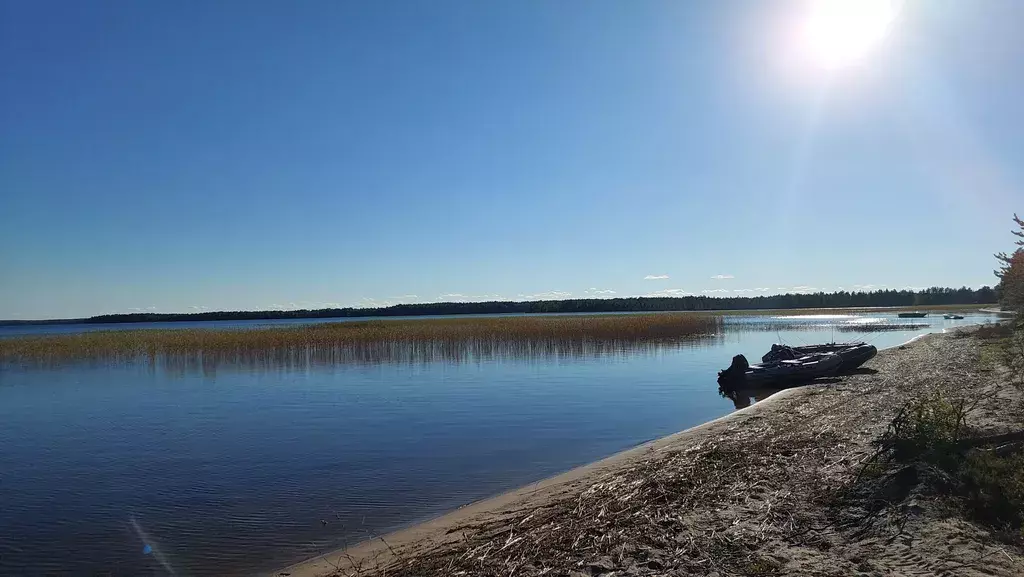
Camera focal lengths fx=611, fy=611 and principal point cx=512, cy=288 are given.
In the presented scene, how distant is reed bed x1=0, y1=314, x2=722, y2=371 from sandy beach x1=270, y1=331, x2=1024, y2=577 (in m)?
21.6

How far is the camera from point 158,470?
11.1m

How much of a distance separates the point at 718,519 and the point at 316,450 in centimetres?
881

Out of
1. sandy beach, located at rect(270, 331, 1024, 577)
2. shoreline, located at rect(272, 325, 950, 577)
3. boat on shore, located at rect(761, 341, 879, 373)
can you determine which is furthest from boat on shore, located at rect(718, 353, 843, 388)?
sandy beach, located at rect(270, 331, 1024, 577)

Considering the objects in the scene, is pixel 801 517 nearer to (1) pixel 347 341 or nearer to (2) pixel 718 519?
(2) pixel 718 519

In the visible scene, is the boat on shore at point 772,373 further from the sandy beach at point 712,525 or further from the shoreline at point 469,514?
the sandy beach at point 712,525

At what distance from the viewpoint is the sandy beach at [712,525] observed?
4.84 meters

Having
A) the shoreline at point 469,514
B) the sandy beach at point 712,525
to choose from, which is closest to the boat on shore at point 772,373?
the shoreline at point 469,514

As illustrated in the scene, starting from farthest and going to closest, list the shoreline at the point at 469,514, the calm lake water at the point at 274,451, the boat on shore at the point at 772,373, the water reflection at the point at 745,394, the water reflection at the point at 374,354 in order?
the water reflection at the point at 374,354, the boat on shore at the point at 772,373, the water reflection at the point at 745,394, the calm lake water at the point at 274,451, the shoreline at the point at 469,514

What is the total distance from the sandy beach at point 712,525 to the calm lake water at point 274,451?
1399mm

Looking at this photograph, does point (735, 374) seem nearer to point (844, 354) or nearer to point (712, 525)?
point (844, 354)

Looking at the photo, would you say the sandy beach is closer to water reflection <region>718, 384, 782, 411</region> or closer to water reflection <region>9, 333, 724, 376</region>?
water reflection <region>718, 384, 782, 411</region>

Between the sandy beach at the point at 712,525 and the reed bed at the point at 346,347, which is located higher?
the reed bed at the point at 346,347

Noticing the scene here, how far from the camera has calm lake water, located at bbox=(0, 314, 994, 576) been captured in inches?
300

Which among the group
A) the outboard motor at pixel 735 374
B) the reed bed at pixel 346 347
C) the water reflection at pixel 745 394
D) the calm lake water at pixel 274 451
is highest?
the reed bed at pixel 346 347
